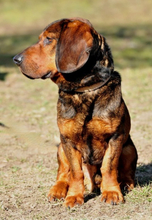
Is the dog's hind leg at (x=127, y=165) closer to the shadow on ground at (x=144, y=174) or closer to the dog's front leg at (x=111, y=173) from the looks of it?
the shadow on ground at (x=144, y=174)

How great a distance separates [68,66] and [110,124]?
76 cm

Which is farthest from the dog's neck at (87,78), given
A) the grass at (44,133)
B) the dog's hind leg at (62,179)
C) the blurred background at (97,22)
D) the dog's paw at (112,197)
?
the blurred background at (97,22)

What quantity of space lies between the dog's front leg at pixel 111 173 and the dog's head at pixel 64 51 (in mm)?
854

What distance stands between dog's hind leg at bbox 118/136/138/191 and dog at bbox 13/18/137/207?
0.37m

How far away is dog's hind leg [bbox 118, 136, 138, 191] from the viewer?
5207 millimetres

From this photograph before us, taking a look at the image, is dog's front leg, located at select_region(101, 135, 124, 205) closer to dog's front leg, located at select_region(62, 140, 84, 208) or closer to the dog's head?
dog's front leg, located at select_region(62, 140, 84, 208)

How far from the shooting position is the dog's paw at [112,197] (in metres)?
4.70

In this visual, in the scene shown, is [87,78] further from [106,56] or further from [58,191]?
[58,191]

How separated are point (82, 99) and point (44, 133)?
3.33 metres

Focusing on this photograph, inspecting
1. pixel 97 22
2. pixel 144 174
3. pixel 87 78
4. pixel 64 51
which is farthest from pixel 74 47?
pixel 97 22

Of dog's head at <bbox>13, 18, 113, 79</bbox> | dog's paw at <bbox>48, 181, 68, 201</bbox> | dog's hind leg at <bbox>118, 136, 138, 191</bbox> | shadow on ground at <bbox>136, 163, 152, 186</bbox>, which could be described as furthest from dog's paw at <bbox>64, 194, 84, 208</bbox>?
dog's head at <bbox>13, 18, 113, 79</bbox>

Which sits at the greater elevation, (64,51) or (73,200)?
(64,51)

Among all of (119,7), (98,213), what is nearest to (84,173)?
(98,213)

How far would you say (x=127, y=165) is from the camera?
524cm
